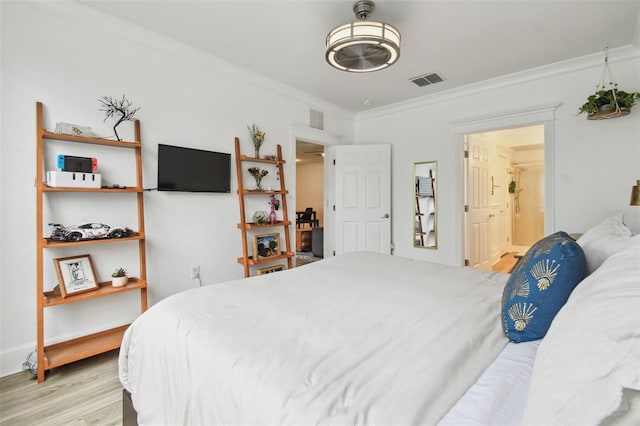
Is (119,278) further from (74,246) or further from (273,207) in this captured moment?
(273,207)

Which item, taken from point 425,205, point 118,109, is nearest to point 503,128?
point 425,205

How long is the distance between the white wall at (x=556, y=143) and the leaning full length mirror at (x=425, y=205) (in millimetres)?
85

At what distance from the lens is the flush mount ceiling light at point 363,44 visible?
2.06 m

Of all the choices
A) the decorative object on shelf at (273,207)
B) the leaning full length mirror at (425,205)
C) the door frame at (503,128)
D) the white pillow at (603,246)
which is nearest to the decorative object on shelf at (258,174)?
the decorative object on shelf at (273,207)

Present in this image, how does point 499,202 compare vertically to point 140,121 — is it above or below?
below


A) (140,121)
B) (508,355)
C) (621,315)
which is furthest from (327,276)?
(140,121)

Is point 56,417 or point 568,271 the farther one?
point 56,417

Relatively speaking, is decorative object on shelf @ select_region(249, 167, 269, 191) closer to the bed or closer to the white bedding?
the bed

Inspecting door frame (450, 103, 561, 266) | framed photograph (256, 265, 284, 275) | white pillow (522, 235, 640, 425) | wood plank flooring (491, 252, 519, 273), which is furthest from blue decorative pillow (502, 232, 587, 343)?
wood plank flooring (491, 252, 519, 273)

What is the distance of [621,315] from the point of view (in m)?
0.55

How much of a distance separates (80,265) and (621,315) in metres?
2.99

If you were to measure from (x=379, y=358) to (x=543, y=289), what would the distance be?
24.5 inches

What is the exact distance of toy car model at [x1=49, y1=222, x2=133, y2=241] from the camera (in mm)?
2152

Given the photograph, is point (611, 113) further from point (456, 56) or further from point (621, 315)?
point (621, 315)
